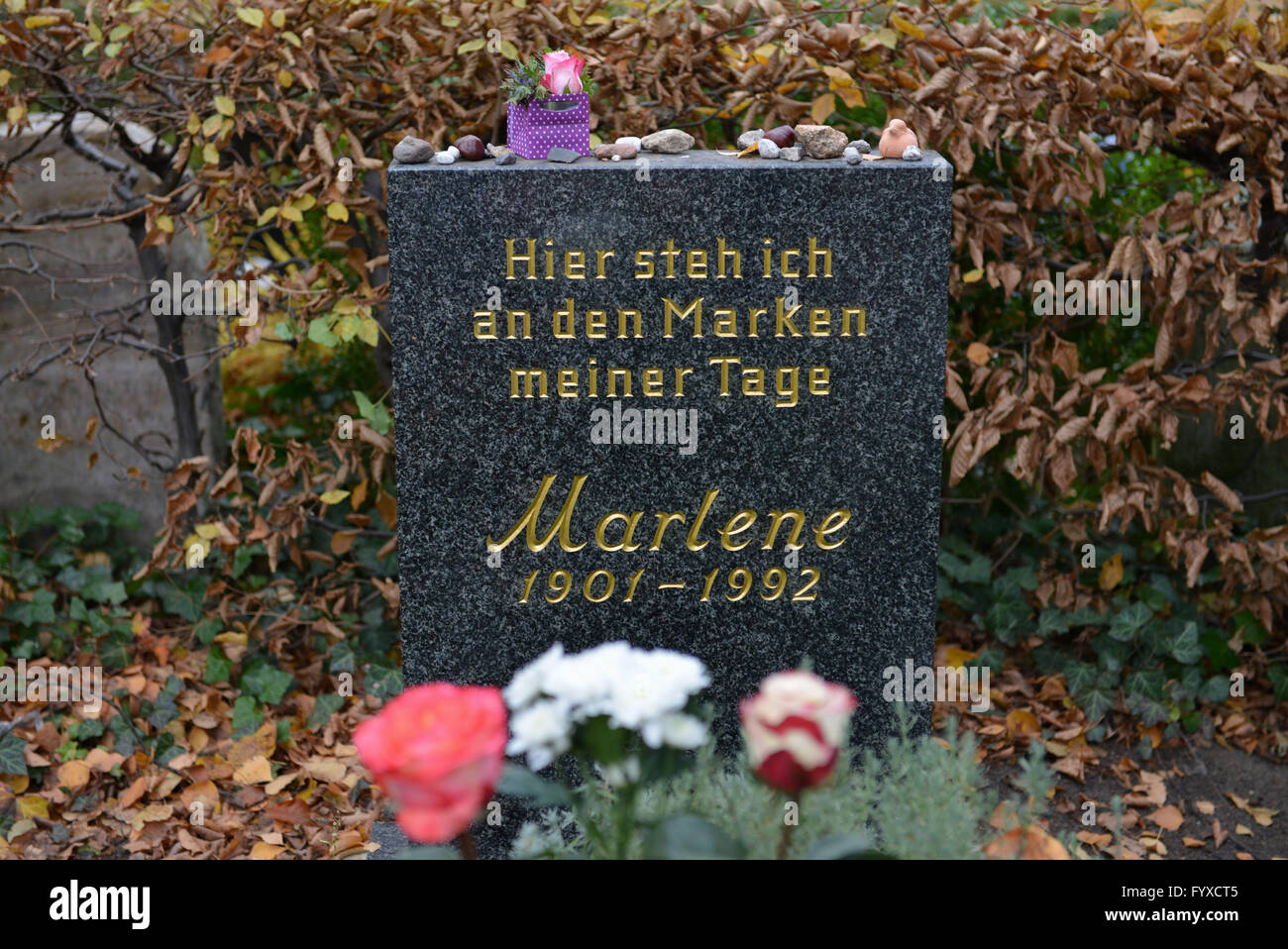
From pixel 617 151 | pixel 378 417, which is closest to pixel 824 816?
pixel 617 151

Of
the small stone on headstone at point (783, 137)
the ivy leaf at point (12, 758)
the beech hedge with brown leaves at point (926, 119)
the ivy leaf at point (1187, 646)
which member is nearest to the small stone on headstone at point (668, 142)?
the small stone on headstone at point (783, 137)

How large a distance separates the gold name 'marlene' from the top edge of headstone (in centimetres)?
80

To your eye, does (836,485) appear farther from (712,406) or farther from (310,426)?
(310,426)

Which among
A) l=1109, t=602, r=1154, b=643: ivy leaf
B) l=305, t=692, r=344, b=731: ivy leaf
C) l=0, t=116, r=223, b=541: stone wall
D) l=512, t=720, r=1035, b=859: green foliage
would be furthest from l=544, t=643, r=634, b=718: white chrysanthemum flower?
l=0, t=116, r=223, b=541: stone wall

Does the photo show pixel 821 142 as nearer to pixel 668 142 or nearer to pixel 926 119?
pixel 668 142

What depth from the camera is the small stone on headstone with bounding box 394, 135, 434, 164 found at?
3295 millimetres

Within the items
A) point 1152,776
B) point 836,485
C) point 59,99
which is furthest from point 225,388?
point 1152,776

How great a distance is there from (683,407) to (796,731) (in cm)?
189

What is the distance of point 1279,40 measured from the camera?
3883 mm

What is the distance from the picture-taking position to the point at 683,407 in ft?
11.1

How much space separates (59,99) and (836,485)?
3005 millimetres

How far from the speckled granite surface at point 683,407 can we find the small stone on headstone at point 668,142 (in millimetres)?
116

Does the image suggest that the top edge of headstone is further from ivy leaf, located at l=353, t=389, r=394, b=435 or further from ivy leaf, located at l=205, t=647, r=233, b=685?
ivy leaf, located at l=205, t=647, r=233, b=685

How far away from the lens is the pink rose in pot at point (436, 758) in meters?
1.45
